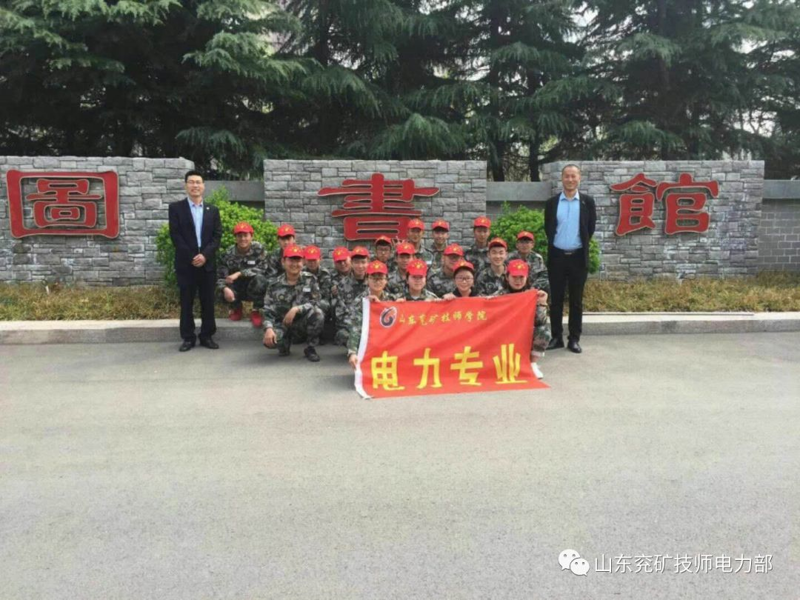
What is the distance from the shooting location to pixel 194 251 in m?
5.82

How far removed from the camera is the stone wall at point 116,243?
8320 millimetres

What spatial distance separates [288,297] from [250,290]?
99 centimetres

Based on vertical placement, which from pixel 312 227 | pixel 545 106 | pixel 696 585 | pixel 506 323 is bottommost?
pixel 696 585

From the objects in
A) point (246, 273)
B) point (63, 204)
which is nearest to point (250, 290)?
point (246, 273)

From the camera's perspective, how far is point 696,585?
2234mm

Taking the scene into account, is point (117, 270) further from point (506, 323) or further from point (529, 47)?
point (529, 47)

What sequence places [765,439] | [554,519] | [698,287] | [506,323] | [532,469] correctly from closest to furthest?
[554,519] → [532,469] → [765,439] → [506,323] → [698,287]

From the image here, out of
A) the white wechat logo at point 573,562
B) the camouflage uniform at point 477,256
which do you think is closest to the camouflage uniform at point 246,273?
the camouflage uniform at point 477,256

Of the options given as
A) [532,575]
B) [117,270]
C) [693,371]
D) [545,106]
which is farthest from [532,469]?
[545,106]

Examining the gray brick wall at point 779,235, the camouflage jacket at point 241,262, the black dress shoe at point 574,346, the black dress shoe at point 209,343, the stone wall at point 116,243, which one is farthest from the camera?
the gray brick wall at point 779,235

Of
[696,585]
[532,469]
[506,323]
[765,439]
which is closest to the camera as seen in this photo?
[696,585]

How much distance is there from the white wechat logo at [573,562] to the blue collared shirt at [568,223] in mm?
3910

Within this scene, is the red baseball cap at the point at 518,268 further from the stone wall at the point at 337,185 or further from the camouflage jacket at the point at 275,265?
the stone wall at the point at 337,185

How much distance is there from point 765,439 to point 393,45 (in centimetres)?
940
